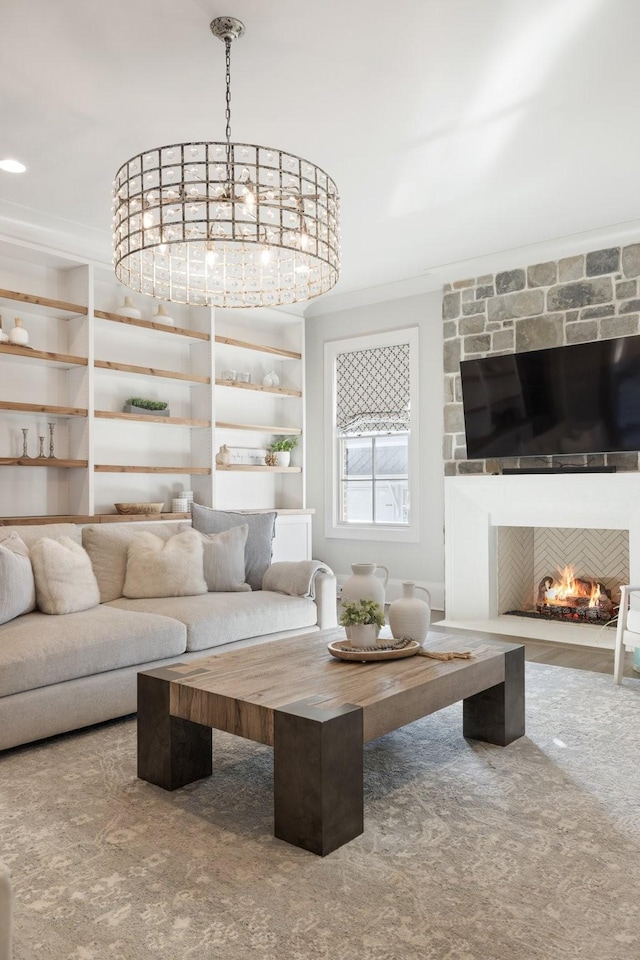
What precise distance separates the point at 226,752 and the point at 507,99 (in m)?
3.19

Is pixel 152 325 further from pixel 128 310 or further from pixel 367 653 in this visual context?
pixel 367 653

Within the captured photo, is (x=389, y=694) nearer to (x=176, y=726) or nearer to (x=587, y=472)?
(x=176, y=726)

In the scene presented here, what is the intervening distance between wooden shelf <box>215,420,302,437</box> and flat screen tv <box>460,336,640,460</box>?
1.83 metres

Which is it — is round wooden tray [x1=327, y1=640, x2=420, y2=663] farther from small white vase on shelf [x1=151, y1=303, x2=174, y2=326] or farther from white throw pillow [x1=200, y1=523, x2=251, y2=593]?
small white vase on shelf [x1=151, y1=303, x2=174, y2=326]

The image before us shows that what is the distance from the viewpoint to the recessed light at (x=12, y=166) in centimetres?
409

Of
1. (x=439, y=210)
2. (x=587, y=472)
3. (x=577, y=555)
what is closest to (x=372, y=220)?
(x=439, y=210)

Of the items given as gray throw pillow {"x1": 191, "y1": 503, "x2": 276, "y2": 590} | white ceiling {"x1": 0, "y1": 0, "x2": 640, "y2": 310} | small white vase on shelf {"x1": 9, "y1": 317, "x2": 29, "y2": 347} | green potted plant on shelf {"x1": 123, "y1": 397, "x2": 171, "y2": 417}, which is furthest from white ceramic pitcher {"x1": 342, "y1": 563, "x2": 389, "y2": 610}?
green potted plant on shelf {"x1": 123, "y1": 397, "x2": 171, "y2": 417}

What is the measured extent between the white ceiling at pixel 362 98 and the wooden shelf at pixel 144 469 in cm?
174

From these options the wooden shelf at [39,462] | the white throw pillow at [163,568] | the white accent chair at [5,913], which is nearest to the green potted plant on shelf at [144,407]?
the wooden shelf at [39,462]

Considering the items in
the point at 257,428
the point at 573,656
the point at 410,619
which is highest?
the point at 257,428

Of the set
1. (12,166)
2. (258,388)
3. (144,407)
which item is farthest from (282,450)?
(12,166)

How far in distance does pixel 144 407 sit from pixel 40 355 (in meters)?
0.99

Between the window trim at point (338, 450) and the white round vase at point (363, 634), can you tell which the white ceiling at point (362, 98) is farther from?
the white round vase at point (363, 634)

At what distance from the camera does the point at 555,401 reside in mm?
5316
